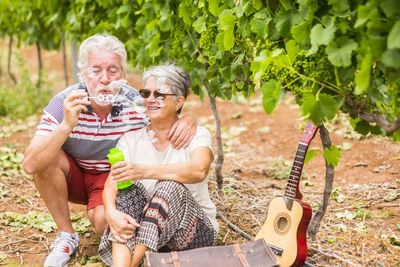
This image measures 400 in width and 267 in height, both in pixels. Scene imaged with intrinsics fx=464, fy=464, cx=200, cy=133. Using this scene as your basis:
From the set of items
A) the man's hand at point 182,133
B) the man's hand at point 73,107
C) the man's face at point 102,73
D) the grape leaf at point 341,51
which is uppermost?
the grape leaf at point 341,51

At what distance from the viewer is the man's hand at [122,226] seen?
2.61m

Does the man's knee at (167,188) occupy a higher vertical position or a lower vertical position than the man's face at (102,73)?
lower

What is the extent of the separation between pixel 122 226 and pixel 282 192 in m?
1.91

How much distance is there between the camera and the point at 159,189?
265 cm

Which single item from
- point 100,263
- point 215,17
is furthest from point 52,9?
point 100,263

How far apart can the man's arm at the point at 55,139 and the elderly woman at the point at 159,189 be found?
36 centimetres

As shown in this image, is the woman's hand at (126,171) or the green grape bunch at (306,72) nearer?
the green grape bunch at (306,72)

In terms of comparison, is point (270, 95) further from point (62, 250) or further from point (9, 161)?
point (9, 161)

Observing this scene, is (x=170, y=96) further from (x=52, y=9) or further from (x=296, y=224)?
(x=52, y=9)

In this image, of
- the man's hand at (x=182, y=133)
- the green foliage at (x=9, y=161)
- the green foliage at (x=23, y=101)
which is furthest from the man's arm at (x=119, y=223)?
the green foliage at (x=23, y=101)

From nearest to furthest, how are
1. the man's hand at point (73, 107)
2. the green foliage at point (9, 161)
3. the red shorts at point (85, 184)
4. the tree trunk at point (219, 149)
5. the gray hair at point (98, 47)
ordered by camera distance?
the man's hand at point (73, 107), the gray hair at point (98, 47), the red shorts at point (85, 184), the tree trunk at point (219, 149), the green foliage at point (9, 161)

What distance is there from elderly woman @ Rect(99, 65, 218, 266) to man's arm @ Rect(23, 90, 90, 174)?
0.36 m

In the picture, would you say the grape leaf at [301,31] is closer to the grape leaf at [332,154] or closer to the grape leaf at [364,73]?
the grape leaf at [364,73]

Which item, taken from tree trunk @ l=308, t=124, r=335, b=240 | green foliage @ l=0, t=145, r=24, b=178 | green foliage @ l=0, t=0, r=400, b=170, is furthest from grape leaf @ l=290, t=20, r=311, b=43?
green foliage @ l=0, t=145, r=24, b=178
